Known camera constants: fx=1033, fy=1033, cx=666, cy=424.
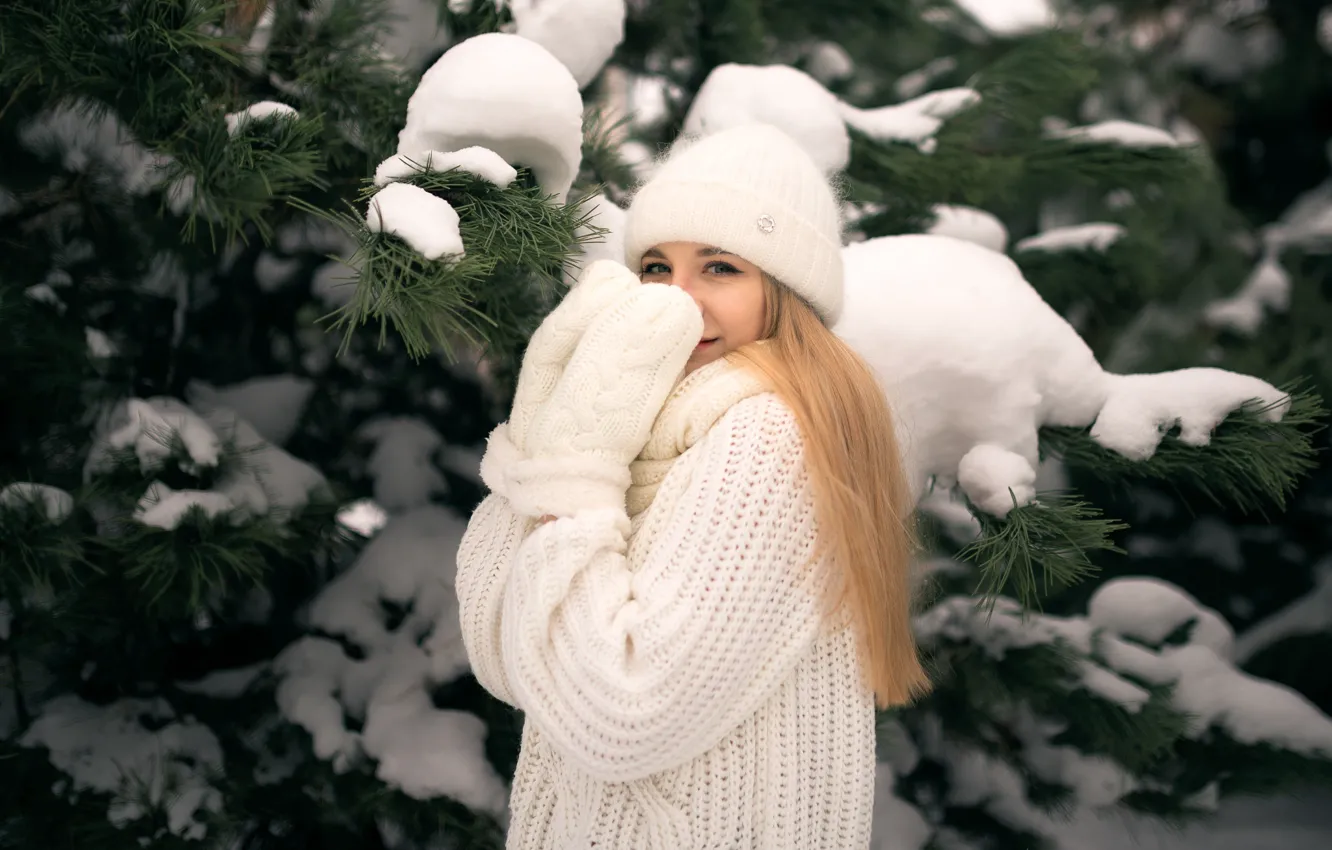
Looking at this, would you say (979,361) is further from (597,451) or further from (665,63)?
(665,63)

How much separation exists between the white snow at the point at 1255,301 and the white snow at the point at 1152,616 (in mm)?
1197

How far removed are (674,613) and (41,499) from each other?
1.06m

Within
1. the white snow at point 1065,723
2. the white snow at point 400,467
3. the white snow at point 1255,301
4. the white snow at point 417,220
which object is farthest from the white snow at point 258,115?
the white snow at point 1255,301

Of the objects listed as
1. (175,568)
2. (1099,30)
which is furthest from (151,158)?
(1099,30)

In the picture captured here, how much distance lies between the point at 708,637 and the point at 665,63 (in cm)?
142

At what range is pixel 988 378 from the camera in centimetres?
163

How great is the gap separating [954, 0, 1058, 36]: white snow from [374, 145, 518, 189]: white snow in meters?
1.94

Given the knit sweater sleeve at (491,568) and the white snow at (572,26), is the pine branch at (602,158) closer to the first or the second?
the white snow at (572,26)

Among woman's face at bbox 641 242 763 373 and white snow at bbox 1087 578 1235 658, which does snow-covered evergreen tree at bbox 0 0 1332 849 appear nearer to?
white snow at bbox 1087 578 1235 658

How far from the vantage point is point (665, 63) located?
221cm

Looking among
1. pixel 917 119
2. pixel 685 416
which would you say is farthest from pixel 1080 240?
A: pixel 685 416

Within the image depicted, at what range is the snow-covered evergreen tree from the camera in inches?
51.9

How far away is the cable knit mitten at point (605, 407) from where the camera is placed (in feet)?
4.15

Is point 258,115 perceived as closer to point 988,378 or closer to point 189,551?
point 189,551
